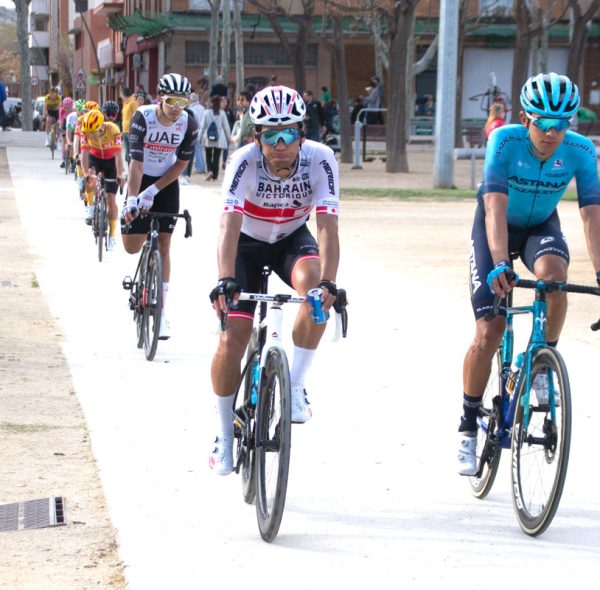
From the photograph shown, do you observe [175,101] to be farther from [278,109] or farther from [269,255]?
[278,109]

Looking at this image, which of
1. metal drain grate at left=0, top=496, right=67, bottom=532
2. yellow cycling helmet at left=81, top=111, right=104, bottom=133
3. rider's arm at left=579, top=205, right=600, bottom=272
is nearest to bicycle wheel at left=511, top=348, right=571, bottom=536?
rider's arm at left=579, top=205, right=600, bottom=272

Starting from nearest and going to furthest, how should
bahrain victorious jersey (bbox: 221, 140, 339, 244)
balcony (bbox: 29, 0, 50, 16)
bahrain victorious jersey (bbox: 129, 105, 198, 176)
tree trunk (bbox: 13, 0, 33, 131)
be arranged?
bahrain victorious jersey (bbox: 221, 140, 339, 244)
bahrain victorious jersey (bbox: 129, 105, 198, 176)
tree trunk (bbox: 13, 0, 33, 131)
balcony (bbox: 29, 0, 50, 16)

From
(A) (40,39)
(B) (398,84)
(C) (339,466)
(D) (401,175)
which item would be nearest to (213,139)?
(D) (401,175)

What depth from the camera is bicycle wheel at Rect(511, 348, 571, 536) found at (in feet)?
18.6

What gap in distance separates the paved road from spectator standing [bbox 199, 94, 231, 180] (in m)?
17.9

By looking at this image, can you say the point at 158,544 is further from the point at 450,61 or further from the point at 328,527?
the point at 450,61

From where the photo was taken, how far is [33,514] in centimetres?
611

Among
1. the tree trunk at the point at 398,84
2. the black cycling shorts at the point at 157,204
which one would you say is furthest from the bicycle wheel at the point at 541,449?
the tree trunk at the point at 398,84

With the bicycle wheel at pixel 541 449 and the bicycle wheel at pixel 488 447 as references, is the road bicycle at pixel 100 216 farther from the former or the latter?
the bicycle wheel at pixel 541 449

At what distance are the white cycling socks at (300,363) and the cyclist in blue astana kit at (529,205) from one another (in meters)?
0.74

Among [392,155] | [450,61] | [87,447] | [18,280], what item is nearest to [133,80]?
[392,155]

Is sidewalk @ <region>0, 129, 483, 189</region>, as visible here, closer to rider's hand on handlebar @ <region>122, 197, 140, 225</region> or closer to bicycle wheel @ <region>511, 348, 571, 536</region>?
rider's hand on handlebar @ <region>122, 197, 140, 225</region>

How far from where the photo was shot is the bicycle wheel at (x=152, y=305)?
9.95 m

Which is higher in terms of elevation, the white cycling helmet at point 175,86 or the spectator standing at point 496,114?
the white cycling helmet at point 175,86
